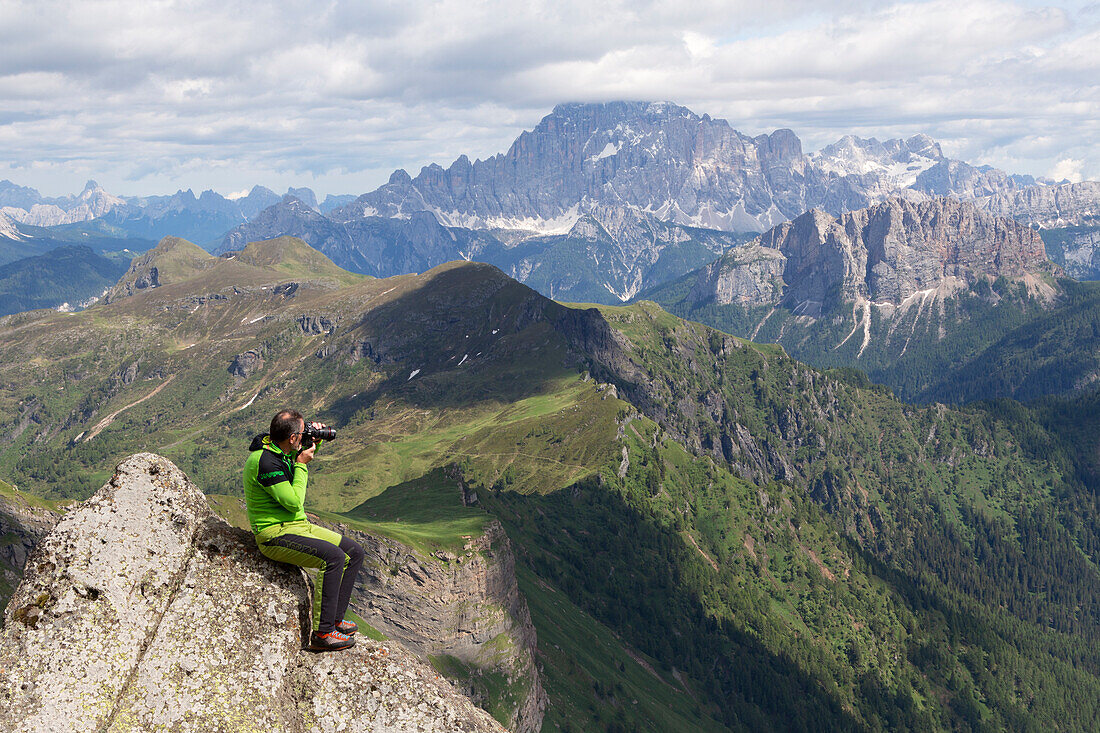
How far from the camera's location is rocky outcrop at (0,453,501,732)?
16234 mm

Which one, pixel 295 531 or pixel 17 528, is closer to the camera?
pixel 295 531

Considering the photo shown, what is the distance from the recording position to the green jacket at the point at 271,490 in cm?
1898

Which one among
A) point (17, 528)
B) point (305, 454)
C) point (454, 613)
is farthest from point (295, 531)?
point (17, 528)

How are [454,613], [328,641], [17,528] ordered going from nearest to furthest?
[328,641], [17,528], [454,613]

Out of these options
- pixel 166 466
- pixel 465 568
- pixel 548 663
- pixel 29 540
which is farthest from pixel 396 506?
pixel 166 466

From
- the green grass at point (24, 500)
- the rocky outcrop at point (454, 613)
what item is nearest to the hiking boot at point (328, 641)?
the rocky outcrop at point (454, 613)

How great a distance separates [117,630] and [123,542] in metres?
2.39

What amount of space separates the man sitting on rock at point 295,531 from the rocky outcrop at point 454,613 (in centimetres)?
9120

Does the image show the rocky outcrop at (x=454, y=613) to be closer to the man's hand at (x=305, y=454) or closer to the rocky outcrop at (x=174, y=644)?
the rocky outcrop at (x=174, y=644)

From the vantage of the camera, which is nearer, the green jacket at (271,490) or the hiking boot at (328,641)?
the hiking boot at (328,641)

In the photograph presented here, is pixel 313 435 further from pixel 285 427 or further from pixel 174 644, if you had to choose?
pixel 174 644

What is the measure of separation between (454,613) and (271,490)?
98.2m

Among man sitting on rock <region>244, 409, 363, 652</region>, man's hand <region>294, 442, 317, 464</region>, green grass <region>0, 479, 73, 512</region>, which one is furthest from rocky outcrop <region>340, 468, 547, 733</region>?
man sitting on rock <region>244, 409, 363, 652</region>

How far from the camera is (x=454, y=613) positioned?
4336 inches
